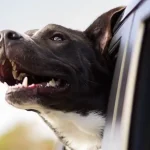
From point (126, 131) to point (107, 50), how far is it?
4.17 ft

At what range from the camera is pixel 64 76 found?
3350 mm

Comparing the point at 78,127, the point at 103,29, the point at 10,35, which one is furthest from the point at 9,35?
the point at 78,127

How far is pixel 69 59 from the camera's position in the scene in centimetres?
339

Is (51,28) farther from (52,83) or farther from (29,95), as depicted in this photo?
(29,95)

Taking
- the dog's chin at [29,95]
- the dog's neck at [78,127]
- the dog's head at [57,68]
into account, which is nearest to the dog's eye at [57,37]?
the dog's head at [57,68]

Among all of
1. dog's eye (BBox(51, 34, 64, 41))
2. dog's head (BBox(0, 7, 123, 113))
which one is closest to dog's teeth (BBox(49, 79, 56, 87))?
dog's head (BBox(0, 7, 123, 113))

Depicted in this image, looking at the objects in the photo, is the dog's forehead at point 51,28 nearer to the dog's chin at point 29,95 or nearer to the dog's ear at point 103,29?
the dog's ear at point 103,29

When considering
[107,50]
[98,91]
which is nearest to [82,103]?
[98,91]

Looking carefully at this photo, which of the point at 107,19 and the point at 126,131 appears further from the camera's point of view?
the point at 107,19

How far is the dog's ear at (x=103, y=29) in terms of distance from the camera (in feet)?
10.9

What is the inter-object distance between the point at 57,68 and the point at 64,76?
10 centimetres

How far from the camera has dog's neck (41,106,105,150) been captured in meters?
3.38

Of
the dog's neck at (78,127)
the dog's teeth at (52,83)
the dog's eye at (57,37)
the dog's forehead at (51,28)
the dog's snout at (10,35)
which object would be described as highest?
the dog's snout at (10,35)

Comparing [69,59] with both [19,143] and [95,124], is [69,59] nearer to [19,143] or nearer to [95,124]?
[95,124]
